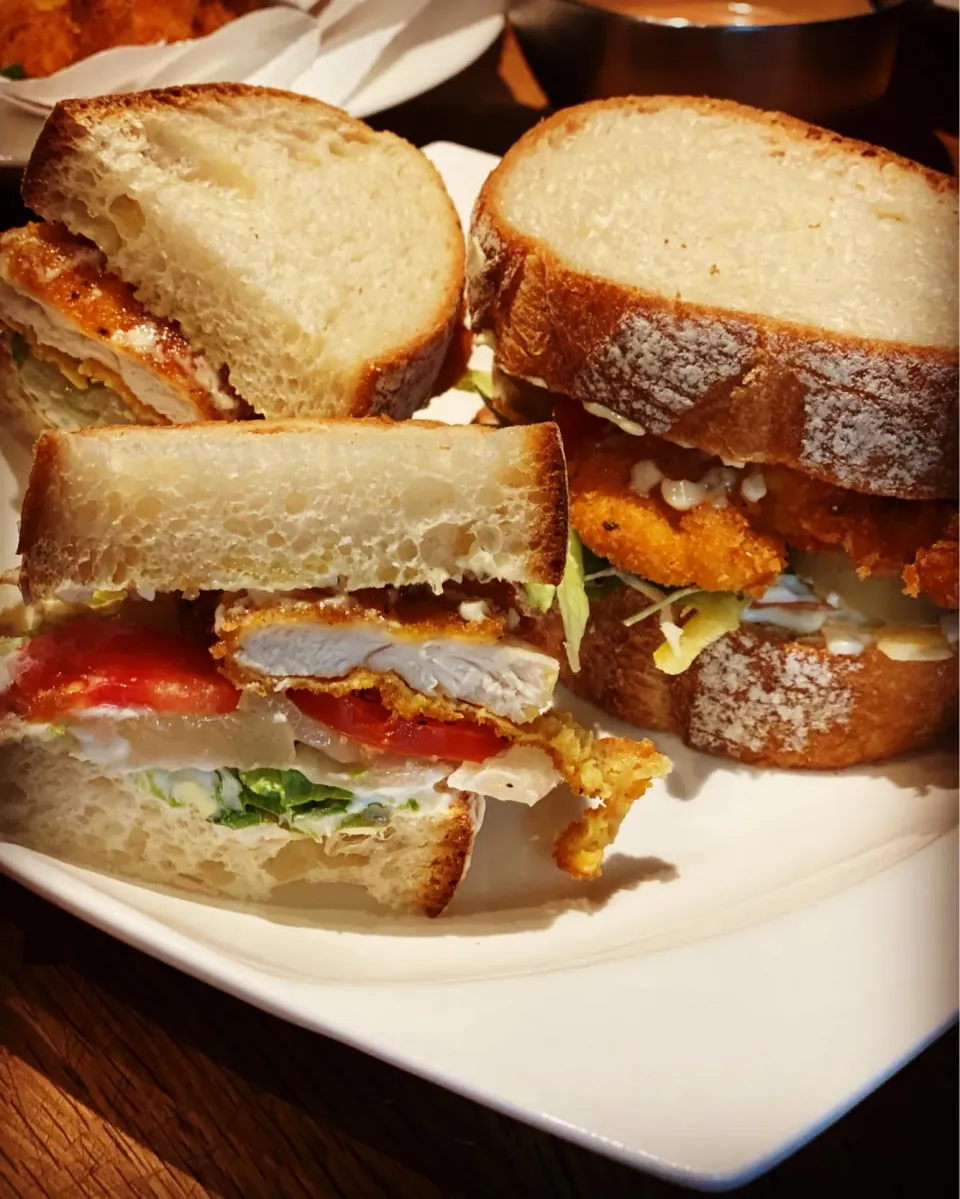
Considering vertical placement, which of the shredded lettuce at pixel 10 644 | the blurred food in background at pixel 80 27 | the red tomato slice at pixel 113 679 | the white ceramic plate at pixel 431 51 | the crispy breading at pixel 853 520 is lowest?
the crispy breading at pixel 853 520

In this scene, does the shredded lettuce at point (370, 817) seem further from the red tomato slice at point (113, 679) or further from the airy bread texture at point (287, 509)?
the airy bread texture at point (287, 509)

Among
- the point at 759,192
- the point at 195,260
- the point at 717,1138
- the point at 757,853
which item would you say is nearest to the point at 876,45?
the point at 759,192

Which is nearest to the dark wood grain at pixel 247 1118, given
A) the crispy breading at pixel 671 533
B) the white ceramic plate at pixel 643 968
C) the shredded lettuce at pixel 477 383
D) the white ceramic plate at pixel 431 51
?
the white ceramic plate at pixel 643 968

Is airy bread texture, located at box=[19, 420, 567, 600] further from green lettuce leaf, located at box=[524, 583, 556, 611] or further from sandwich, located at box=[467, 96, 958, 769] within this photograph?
sandwich, located at box=[467, 96, 958, 769]

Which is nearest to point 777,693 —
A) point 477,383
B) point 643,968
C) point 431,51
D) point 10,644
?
point 643,968

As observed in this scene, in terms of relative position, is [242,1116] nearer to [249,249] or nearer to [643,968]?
[643,968]

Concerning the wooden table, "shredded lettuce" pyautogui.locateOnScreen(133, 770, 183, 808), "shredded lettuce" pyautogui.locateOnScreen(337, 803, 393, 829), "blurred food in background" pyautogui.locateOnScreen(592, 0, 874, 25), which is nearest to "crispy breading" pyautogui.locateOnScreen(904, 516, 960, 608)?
the wooden table
